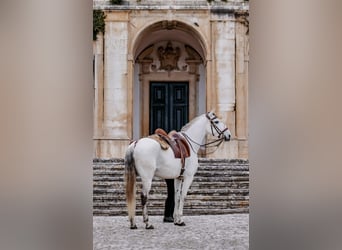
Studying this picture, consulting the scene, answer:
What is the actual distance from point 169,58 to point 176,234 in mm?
12856

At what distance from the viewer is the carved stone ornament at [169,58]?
21.0 m

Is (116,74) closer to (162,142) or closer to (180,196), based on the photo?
(162,142)

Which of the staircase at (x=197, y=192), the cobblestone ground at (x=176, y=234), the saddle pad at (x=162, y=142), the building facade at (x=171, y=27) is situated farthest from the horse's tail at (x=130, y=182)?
the building facade at (x=171, y=27)

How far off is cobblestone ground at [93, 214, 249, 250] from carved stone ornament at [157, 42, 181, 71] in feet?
34.2

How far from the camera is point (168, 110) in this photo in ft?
66.7

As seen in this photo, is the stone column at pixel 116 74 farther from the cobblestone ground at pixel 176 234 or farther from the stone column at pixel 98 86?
the cobblestone ground at pixel 176 234

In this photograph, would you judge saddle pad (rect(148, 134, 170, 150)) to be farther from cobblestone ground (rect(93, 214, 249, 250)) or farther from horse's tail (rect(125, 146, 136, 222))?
cobblestone ground (rect(93, 214, 249, 250))

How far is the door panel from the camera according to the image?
20312 mm

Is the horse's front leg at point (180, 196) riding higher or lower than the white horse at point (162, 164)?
lower

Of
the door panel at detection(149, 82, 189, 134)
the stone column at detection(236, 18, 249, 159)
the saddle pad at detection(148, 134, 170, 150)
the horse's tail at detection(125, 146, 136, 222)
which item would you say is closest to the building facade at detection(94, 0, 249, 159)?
the stone column at detection(236, 18, 249, 159)

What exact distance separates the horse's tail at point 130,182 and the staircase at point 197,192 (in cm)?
287
